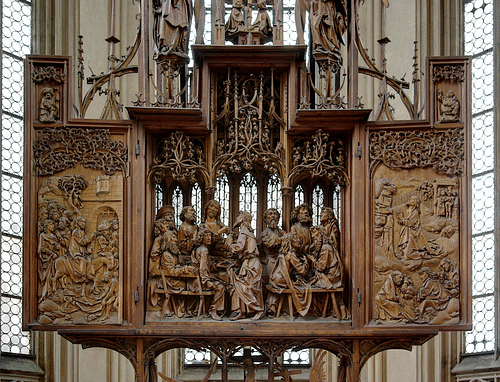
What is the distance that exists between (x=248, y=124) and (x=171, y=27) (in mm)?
1481

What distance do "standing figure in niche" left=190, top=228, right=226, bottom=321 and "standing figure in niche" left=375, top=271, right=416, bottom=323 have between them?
1.80 metres

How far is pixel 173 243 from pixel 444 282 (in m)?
3.15

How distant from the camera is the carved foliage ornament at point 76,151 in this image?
1416cm

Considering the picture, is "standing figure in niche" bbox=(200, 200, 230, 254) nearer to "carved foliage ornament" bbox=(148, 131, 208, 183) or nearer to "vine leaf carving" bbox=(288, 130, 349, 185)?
"carved foliage ornament" bbox=(148, 131, 208, 183)

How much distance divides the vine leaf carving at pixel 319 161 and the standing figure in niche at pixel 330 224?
1.20ft

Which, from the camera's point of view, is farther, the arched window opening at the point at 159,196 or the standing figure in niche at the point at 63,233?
the arched window opening at the point at 159,196

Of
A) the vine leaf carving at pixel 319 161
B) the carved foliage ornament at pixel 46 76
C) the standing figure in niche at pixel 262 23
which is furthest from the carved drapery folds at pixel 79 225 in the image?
the standing figure in niche at pixel 262 23

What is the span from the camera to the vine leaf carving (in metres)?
14.3

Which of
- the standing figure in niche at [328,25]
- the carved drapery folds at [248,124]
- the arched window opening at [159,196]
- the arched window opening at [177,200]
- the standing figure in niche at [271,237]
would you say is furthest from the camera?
the arched window opening at [177,200]

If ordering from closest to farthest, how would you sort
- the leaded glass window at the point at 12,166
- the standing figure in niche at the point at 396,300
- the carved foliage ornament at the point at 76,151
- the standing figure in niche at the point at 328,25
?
the standing figure in niche at the point at 396,300
the carved foliage ornament at the point at 76,151
the standing figure in niche at the point at 328,25
the leaded glass window at the point at 12,166

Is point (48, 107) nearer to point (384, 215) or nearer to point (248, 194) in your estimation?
point (248, 194)

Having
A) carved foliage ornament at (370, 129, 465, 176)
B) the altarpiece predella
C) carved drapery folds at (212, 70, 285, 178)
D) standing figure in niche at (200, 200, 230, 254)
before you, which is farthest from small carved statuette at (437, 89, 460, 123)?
standing figure in niche at (200, 200, 230, 254)

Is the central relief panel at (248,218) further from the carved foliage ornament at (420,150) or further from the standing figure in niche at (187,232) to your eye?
the carved foliage ornament at (420,150)

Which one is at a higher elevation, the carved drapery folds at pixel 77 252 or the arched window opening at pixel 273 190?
the arched window opening at pixel 273 190
